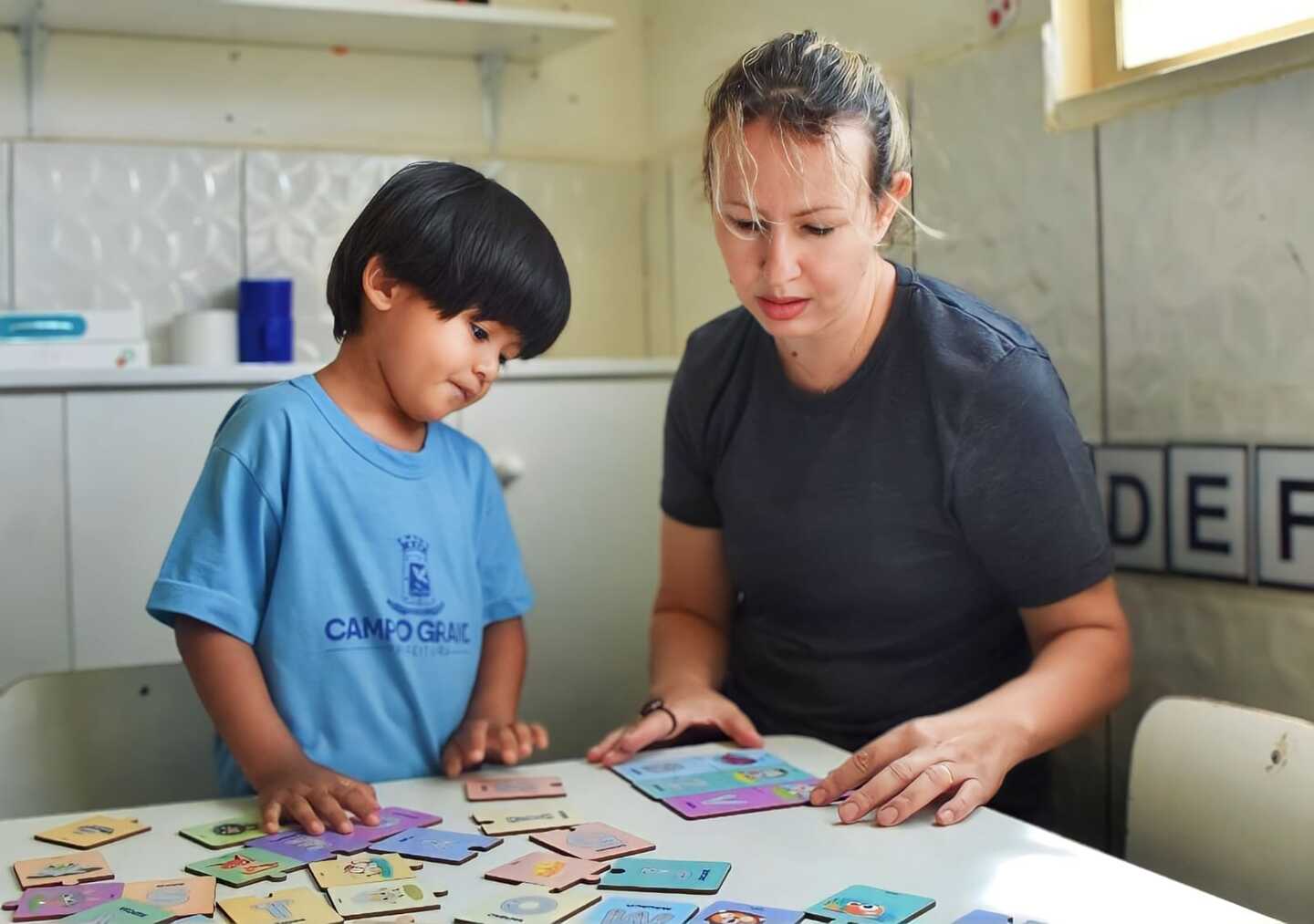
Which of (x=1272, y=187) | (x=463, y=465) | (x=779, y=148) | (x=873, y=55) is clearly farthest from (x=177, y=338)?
(x=1272, y=187)

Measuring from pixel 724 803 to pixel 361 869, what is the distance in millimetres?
297

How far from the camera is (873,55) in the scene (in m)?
2.00

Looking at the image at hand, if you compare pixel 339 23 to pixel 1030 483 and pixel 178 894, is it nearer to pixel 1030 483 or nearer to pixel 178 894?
pixel 1030 483

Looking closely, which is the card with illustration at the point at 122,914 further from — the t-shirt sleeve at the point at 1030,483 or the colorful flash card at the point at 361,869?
the t-shirt sleeve at the point at 1030,483

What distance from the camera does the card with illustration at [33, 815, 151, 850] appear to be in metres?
0.99

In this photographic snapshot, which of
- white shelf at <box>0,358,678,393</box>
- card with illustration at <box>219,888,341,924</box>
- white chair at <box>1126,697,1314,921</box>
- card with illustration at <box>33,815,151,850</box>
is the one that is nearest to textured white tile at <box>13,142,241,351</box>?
white shelf at <box>0,358,678,393</box>

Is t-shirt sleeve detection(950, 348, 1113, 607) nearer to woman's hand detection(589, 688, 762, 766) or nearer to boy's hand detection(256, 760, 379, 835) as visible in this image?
woman's hand detection(589, 688, 762, 766)

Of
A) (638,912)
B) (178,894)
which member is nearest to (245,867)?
(178,894)

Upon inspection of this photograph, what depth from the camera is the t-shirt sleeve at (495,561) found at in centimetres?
146

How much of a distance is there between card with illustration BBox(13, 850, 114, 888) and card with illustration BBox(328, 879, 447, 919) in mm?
185

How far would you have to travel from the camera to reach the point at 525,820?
1.03 metres

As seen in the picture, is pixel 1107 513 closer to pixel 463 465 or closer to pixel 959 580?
pixel 959 580

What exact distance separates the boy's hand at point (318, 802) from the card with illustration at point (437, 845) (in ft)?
0.16

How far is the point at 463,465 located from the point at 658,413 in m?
0.89
